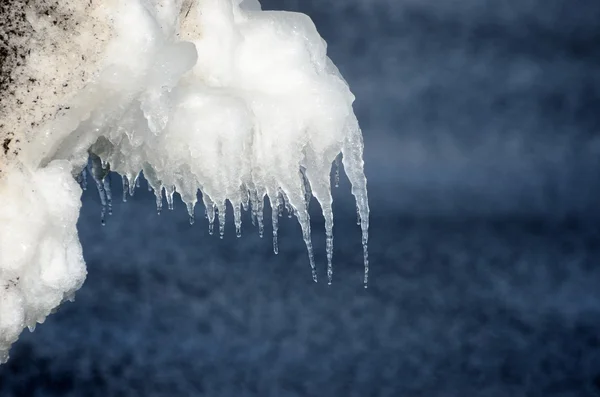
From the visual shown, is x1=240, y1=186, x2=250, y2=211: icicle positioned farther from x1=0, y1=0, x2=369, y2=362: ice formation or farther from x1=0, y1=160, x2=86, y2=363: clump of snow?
x1=0, y1=160, x2=86, y2=363: clump of snow

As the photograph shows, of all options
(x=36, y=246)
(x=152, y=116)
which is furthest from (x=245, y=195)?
(x=36, y=246)

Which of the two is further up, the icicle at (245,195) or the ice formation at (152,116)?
the ice formation at (152,116)

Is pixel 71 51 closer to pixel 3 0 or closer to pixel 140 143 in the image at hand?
pixel 3 0

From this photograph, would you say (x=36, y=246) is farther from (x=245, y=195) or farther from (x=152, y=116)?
(x=245, y=195)

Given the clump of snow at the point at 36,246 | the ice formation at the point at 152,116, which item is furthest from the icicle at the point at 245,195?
the clump of snow at the point at 36,246

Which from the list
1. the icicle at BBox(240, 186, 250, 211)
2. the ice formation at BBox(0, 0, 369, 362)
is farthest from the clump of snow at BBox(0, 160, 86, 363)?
the icicle at BBox(240, 186, 250, 211)

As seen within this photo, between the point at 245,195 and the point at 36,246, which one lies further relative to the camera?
the point at 245,195

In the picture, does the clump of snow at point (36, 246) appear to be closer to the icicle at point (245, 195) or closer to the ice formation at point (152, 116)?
the ice formation at point (152, 116)

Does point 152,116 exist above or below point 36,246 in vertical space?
above
